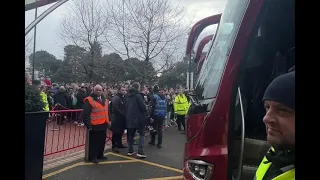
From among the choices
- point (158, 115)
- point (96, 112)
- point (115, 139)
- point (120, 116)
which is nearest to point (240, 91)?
point (96, 112)

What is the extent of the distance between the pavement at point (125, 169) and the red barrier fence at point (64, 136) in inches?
38.5

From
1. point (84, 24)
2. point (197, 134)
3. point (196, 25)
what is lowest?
point (197, 134)

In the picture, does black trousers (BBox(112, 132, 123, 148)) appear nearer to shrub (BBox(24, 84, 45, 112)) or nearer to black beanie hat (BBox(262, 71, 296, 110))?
shrub (BBox(24, 84, 45, 112))

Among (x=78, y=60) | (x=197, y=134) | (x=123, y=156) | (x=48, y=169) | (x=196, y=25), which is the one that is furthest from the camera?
(x=78, y=60)

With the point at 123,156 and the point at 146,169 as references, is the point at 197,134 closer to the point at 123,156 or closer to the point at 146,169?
the point at 146,169

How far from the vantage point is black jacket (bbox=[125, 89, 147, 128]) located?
7.05 m

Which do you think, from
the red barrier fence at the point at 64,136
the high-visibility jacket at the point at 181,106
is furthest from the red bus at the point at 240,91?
the high-visibility jacket at the point at 181,106

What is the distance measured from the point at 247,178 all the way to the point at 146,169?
3.98 metres

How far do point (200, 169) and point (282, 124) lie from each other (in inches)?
47.6

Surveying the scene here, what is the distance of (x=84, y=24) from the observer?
21078 millimetres

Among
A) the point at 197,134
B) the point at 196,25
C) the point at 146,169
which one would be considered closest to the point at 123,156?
the point at 146,169

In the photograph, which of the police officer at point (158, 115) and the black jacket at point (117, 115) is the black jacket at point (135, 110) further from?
the police officer at point (158, 115)

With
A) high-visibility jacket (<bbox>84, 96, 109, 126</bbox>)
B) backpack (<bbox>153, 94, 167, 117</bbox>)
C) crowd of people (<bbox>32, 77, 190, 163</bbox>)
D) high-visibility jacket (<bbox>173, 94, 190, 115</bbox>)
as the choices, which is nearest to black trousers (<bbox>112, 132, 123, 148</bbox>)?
crowd of people (<bbox>32, 77, 190, 163</bbox>)
